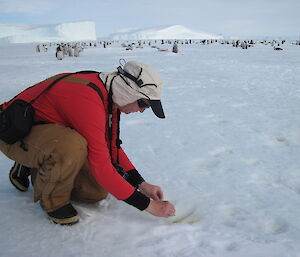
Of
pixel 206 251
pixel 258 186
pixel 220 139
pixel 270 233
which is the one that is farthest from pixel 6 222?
pixel 220 139

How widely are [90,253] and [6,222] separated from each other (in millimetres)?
514

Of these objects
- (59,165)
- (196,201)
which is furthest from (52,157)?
(196,201)

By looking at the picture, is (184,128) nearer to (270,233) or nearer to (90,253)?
(270,233)

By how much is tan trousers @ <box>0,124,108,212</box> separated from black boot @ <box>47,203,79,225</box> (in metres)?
0.02

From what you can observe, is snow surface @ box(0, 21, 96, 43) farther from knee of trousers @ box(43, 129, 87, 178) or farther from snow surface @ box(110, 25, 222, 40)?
knee of trousers @ box(43, 129, 87, 178)

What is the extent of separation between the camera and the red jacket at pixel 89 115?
4.71ft

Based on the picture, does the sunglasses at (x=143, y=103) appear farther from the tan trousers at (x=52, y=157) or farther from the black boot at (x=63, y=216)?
the black boot at (x=63, y=216)

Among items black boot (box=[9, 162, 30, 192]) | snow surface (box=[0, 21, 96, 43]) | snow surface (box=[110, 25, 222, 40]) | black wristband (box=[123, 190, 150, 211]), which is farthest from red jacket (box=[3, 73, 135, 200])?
snow surface (box=[110, 25, 222, 40])

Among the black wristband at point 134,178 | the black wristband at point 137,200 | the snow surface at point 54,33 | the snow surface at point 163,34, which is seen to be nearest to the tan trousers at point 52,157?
the black wristband at point 137,200

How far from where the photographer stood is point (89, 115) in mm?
1423

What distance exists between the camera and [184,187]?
2.14 meters

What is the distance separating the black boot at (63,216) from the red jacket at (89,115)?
0.92 ft

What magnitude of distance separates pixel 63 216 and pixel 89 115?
1.85 feet

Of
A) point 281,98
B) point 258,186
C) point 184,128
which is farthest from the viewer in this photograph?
point 281,98
